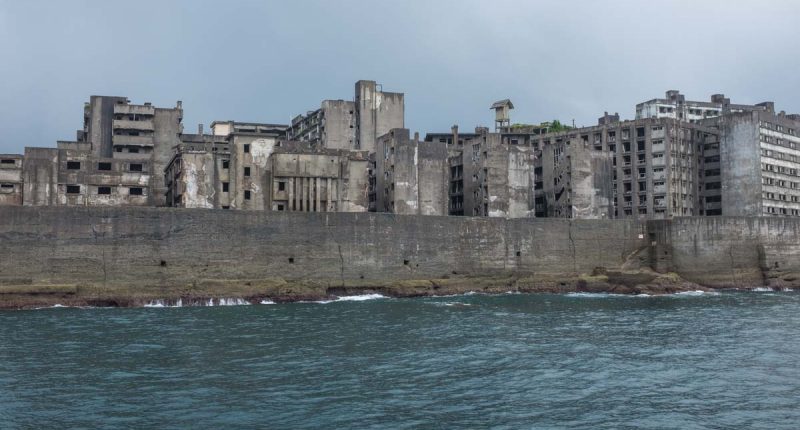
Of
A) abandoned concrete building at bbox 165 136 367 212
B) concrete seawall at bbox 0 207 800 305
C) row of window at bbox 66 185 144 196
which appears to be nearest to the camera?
concrete seawall at bbox 0 207 800 305

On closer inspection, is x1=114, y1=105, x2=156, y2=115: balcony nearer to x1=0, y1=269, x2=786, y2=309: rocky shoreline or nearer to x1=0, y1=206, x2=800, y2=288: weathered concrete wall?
x1=0, y1=206, x2=800, y2=288: weathered concrete wall

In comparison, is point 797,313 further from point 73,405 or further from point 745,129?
point 745,129

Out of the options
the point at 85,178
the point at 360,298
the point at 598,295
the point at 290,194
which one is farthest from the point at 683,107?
the point at 85,178

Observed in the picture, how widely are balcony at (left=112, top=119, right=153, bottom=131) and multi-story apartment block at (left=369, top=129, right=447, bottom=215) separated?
97.3 ft

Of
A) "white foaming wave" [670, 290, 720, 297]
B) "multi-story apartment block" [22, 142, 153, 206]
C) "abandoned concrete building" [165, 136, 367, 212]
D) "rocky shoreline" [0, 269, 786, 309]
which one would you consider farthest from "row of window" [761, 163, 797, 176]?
A: "multi-story apartment block" [22, 142, 153, 206]

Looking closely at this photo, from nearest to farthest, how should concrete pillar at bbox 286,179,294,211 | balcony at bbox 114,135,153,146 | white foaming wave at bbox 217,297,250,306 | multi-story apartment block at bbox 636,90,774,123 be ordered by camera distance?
white foaming wave at bbox 217,297,250,306 < concrete pillar at bbox 286,179,294,211 < balcony at bbox 114,135,153,146 < multi-story apartment block at bbox 636,90,774,123

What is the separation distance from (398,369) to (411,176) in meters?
51.3

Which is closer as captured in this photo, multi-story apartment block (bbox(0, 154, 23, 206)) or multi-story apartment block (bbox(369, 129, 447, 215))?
multi-story apartment block (bbox(0, 154, 23, 206))

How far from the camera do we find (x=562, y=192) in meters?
86.4

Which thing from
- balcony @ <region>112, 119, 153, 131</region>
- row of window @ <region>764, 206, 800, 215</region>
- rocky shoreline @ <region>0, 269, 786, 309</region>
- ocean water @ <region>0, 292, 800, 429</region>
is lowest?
ocean water @ <region>0, 292, 800, 429</region>

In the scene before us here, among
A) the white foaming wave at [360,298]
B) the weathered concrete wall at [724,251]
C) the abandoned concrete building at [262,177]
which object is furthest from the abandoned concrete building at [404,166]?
A: the weathered concrete wall at [724,251]

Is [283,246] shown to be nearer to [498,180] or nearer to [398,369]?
[398,369]

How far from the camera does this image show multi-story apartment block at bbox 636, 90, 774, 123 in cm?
12988

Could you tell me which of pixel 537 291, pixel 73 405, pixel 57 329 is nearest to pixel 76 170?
pixel 57 329
